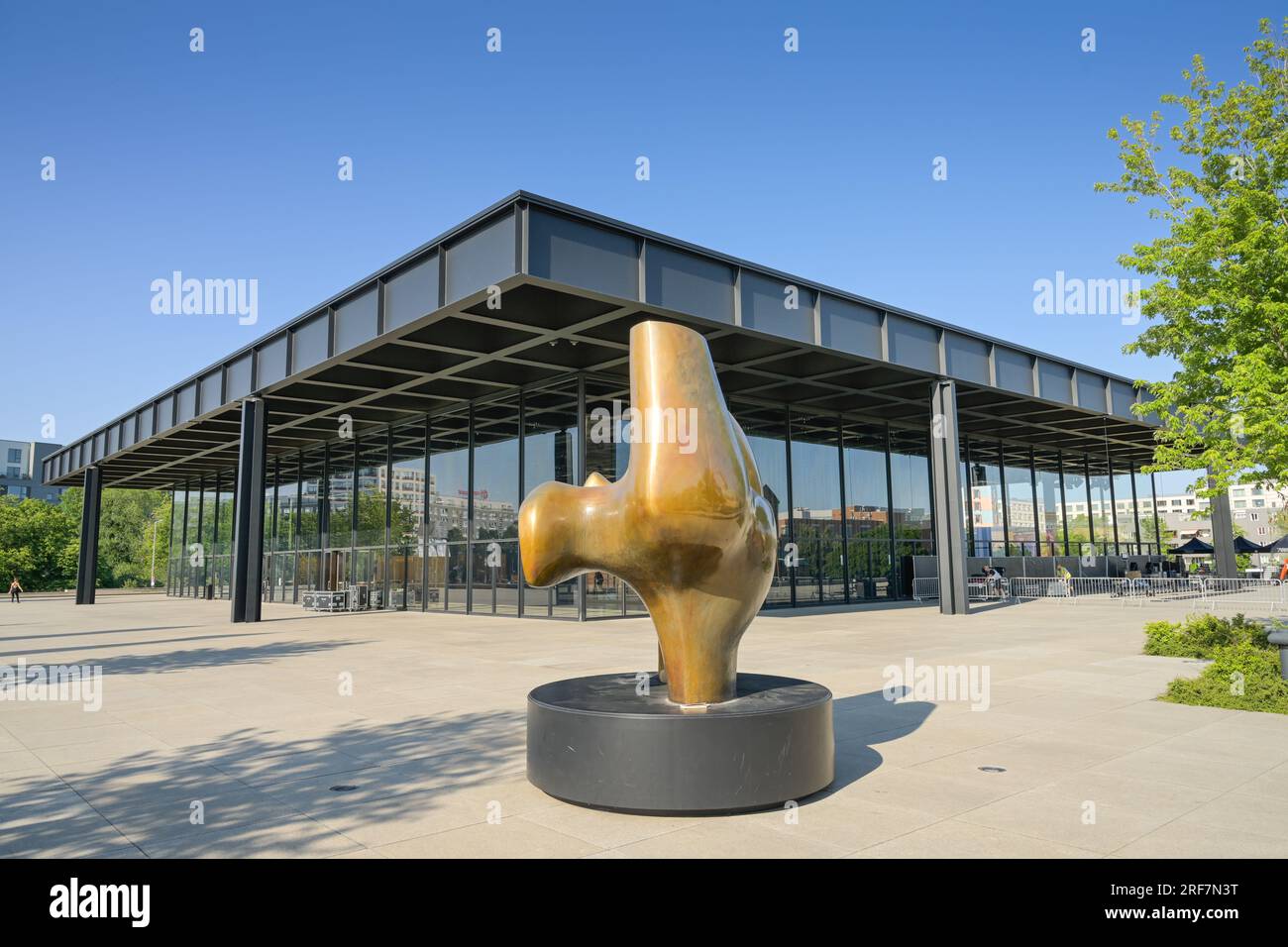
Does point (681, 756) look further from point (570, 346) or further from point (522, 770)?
point (570, 346)

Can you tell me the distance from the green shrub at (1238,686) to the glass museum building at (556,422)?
10792 millimetres

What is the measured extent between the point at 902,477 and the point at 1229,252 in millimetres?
20401

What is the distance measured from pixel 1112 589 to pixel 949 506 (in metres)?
13.5

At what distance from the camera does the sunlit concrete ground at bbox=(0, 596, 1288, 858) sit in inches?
191

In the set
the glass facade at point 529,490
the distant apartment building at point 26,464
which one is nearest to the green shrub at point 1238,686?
the glass facade at point 529,490

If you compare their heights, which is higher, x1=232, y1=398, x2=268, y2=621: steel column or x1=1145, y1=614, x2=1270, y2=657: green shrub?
x1=232, y1=398, x2=268, y2=621: steel column

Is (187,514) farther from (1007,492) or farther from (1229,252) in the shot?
(1229,252)

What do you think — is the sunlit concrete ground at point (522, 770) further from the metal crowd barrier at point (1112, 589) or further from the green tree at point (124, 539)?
the green tree at point (124, 539)

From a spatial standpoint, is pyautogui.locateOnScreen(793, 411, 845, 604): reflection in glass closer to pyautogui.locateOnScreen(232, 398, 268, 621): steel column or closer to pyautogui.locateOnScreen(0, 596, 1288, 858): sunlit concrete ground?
pyautogui.locateOnScreen(0, 596, 1288, 858): sunlit concrete ground

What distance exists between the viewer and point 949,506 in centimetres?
2309

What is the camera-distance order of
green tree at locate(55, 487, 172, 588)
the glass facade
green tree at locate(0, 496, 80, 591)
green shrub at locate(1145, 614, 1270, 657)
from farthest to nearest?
1. green tree at locate(55, 487, 172, 588)
2. green tree at locate(0, 496, 80, 591)
3. the glass facade
4. green shrub at locate(1145, 614, 1270, 657)

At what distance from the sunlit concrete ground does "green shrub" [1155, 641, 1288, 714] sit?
358mm

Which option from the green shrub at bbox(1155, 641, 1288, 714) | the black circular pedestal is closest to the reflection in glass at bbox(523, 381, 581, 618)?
the green shrub at bbox(1155, 641, 1288, 714)

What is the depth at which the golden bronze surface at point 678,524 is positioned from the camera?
598cm
